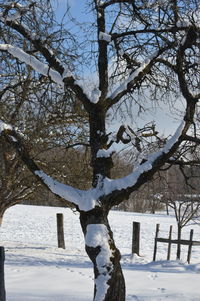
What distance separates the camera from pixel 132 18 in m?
5.57

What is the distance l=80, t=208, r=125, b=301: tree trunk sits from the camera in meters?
4.73

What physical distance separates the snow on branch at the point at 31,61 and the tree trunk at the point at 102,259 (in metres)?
1.86

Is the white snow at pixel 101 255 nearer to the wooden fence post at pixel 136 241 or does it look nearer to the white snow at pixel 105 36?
the white snow at pixel 105 36

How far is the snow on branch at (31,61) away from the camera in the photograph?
5242 millimetres

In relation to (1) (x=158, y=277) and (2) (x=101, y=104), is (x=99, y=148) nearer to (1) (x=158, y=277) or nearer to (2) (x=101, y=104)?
(2) (x=101, y=104)

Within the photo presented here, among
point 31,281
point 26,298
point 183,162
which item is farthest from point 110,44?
point 31,281

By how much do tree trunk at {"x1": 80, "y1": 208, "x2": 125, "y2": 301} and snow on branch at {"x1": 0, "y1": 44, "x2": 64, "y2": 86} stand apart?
1863mm

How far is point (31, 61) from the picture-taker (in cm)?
537

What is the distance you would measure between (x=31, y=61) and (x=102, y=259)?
2671mm

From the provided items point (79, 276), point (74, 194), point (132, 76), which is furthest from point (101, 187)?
point (79, 276)

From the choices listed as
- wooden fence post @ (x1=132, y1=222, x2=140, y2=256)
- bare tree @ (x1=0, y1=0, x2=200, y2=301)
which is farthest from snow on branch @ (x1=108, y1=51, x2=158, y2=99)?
wooden fence post @ (x1=132, y1=222, x2=140, y2=256)

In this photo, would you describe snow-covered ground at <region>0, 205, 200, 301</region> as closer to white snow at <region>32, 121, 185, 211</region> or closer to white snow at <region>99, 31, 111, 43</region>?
white snow at <region>32, 121, 185, 211</region>

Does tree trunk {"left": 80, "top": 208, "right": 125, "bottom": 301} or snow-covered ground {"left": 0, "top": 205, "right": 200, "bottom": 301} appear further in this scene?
snow-covered ground {"left": 0, "top": 205, "right": 200, "bottom": 301}

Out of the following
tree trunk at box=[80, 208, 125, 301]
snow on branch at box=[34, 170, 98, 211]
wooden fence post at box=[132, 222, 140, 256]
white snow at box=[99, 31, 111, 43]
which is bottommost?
wooden fence post at box=[132, 222, 140, 256]
